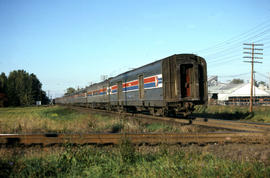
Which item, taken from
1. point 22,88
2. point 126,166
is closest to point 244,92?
point 126,166

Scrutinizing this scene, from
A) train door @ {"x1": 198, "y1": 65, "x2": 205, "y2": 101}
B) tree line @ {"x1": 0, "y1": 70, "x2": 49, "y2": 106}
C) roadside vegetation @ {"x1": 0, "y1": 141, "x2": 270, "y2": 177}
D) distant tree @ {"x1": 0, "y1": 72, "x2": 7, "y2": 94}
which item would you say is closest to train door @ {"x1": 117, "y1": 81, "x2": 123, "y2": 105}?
train door @ {"x1": 198, "y1": 65, "x2": 205, "y2": 101}

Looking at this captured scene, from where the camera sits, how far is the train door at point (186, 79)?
12.8 m

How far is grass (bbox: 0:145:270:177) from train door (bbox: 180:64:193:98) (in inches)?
287

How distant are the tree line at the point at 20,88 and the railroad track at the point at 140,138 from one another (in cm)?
7196

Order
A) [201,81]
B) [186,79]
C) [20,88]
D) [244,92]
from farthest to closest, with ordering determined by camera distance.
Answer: [20,88] < [244,92] < [186,79] < [201,81]

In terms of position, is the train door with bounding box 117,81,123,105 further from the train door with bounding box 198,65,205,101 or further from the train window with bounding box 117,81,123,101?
the train door with bounding box 198,65,205,101

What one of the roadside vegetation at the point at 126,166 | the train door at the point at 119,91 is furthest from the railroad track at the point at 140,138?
the train door at the point at 119,91

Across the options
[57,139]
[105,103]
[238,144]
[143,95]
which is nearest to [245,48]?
[105,103]

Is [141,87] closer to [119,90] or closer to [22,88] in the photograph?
[119,90]

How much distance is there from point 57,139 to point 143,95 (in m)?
8.57

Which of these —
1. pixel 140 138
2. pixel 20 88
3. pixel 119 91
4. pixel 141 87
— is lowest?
pixel 140 138

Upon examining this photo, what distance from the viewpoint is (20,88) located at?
272 ft

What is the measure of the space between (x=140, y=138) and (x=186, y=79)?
272 inches

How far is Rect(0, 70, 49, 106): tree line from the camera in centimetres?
7903
